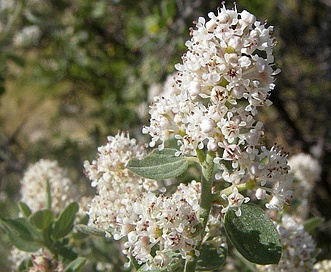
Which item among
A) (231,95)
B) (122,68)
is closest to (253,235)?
(231,95)

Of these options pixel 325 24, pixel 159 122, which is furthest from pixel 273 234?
pixel 325 24

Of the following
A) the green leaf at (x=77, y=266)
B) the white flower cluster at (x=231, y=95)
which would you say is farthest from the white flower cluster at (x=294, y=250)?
the green leaf at (x=77, y=266)

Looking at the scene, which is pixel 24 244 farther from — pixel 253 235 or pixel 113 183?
pixel 253 235

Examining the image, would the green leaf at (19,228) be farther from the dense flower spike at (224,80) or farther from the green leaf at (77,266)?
the dense flower spike at (224,80)

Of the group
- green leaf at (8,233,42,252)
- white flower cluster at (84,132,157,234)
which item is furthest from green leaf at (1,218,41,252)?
white flower cluster at (84,132,157,234)

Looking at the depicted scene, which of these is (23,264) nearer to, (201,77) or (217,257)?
(217,257)

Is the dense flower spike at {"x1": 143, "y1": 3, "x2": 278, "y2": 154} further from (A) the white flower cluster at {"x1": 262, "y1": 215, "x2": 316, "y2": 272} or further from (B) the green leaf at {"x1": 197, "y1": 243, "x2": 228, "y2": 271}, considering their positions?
(A) the white flower cluster at {"x1": 262, "y1": 215, "x2": 316, "y2": 272}
